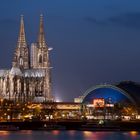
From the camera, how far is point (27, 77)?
192 meters

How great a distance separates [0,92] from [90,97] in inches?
996

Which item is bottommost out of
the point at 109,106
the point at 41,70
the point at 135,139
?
the point at 135,139

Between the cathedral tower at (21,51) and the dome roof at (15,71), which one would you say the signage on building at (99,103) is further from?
the cathedral tower at (21,51)

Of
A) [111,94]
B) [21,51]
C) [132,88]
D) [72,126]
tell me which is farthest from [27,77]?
[72,126]

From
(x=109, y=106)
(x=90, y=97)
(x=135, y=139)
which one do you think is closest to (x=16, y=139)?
(x=135, y=139)

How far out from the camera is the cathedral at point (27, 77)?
18688cm

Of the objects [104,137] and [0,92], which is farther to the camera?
[0,92]

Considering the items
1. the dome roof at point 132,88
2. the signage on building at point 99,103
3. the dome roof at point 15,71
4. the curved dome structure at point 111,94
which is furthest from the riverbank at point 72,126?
the dome roof at point 15,71

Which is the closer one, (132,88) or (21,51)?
(132,88)

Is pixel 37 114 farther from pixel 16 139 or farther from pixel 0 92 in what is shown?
pixel 16 139

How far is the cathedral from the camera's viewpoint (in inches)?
7357

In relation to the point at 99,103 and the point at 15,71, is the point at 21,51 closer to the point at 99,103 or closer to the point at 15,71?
the point at 15,71

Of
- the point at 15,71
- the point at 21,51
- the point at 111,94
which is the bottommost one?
the point at 111,94

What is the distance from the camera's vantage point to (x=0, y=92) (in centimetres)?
18762
